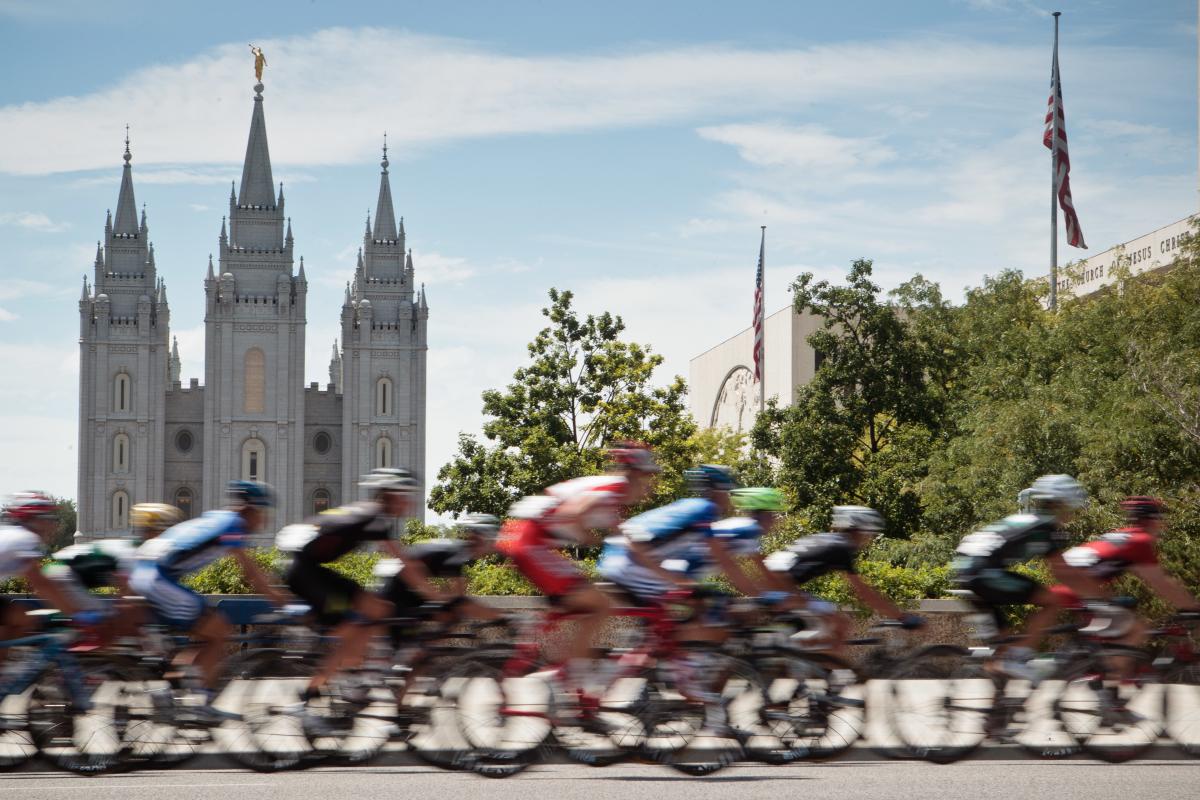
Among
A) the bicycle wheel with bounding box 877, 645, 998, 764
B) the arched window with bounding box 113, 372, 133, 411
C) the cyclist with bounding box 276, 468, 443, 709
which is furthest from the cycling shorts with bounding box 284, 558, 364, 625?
the arched window with bounding box 113, 372, 133, 411

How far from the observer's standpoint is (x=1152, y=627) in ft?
33.5

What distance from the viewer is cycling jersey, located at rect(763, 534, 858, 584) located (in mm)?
10664

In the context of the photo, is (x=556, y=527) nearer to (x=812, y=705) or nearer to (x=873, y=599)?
(x=812, y=705)

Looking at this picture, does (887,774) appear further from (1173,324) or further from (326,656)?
(1173,324)

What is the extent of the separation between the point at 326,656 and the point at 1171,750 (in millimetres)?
6067

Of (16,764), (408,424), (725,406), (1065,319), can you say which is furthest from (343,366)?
(16,764)

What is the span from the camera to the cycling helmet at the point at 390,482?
9.36 meters

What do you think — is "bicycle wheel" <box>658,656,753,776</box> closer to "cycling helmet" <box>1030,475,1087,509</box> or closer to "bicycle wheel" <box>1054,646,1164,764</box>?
"bicycle wheel" <box>1054,646,1164,764</box>

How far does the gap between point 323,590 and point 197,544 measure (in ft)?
3.01

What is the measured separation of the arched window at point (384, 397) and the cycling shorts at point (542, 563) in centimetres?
9908

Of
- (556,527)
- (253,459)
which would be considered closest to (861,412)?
(556,527)

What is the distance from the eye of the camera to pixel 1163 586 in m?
10.1

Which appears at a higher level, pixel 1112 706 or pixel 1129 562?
pixel 1129 562

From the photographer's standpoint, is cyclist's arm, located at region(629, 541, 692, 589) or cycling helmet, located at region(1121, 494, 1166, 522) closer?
cyclist's arm, located at region(629, 541, 692, 589)
